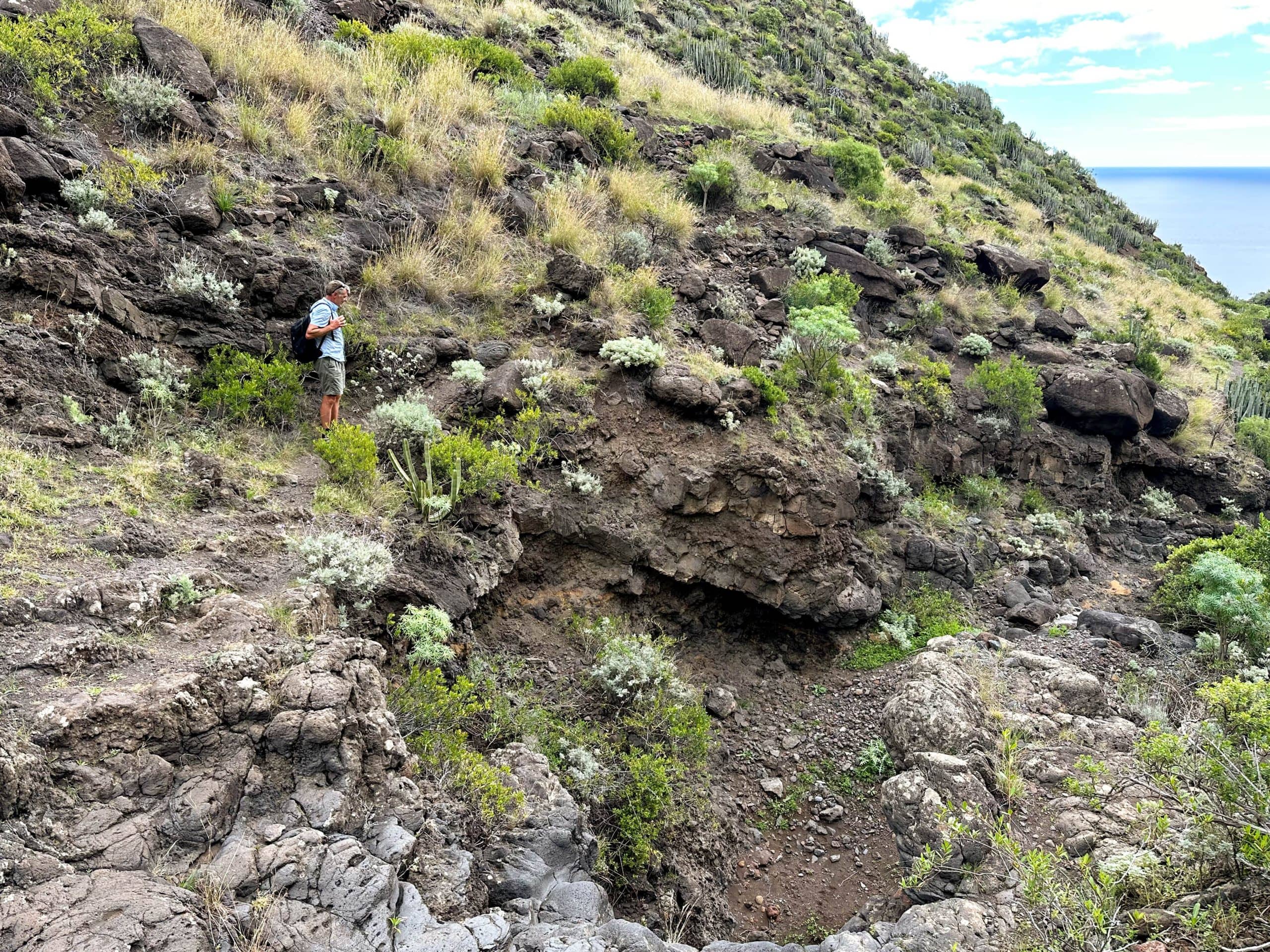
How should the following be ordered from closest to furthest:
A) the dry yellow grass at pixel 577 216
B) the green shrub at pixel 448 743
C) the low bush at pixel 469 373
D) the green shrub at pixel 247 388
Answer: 1. the green shrub at pixel 448 743
2. the green shrub at pixel 247 388
3. the low bush at pixel 469 373
4. the dry yellow grass at pixel 577 216

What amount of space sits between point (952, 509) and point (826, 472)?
307 cm

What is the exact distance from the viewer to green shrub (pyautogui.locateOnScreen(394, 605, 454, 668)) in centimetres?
483

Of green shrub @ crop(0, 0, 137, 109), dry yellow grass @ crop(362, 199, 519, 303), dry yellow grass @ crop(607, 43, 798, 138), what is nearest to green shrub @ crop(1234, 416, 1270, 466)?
dry yellow grass @ crop(607, 43, 798, 138)

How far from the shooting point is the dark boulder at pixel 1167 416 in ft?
38.5

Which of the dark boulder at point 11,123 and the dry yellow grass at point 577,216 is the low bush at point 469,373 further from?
the dark boulder at point 11,123

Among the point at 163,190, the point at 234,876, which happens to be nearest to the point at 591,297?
the point at 163,190

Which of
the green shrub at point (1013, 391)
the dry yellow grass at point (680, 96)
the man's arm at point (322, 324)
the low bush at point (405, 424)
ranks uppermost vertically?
the dry yellow grass at point (680, 96)

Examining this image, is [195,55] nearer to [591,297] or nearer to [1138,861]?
[591,297]

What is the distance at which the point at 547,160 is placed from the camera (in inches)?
421

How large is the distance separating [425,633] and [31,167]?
17.5 feet

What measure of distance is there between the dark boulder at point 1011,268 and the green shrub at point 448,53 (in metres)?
9.75

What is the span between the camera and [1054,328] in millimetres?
A: 12812

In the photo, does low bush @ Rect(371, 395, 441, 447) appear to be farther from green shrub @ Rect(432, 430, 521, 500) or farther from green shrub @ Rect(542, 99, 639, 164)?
green shrub @ Rect(542, 99, 639, 164)

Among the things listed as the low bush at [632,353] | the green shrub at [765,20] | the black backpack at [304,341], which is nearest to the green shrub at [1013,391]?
the low bush at [632,353]
